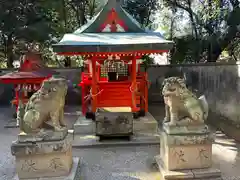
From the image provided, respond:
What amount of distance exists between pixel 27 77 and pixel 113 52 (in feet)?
11.7

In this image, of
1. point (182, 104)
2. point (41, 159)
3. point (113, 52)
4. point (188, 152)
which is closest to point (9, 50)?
point (113, 52)

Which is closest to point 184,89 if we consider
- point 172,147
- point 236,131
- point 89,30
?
point 172,147

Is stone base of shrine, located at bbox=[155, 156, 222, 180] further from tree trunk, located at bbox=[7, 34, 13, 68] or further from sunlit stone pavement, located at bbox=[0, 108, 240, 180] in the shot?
tree trunk, located at bbox=[7, 34, 13, 68]

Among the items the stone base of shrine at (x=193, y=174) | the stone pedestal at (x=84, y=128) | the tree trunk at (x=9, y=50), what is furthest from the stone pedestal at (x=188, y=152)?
the tree trunk at (x=9, y=50)

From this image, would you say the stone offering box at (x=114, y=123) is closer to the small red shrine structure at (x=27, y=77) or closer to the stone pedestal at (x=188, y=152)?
the stone pedestal at (x=188, y=152)

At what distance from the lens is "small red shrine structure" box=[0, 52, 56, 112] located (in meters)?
8.52

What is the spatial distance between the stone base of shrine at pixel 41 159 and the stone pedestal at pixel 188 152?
1554 millimetres

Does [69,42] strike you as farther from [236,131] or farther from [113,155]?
[236,131]

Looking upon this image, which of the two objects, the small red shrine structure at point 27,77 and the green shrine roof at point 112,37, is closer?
the green shrine roof at point 112,37

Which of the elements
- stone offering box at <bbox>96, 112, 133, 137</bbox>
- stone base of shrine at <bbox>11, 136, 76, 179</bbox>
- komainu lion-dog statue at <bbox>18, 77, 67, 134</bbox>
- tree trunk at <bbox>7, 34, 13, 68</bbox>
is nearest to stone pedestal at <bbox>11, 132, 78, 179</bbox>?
stone base of shrine at <bbox>11, 136, 76, 179</bbox>

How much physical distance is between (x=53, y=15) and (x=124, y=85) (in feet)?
24.2

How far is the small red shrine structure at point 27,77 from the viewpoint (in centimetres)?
852

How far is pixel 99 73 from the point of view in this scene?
8.71 metres

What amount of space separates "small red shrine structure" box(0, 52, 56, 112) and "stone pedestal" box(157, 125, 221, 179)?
609cm
